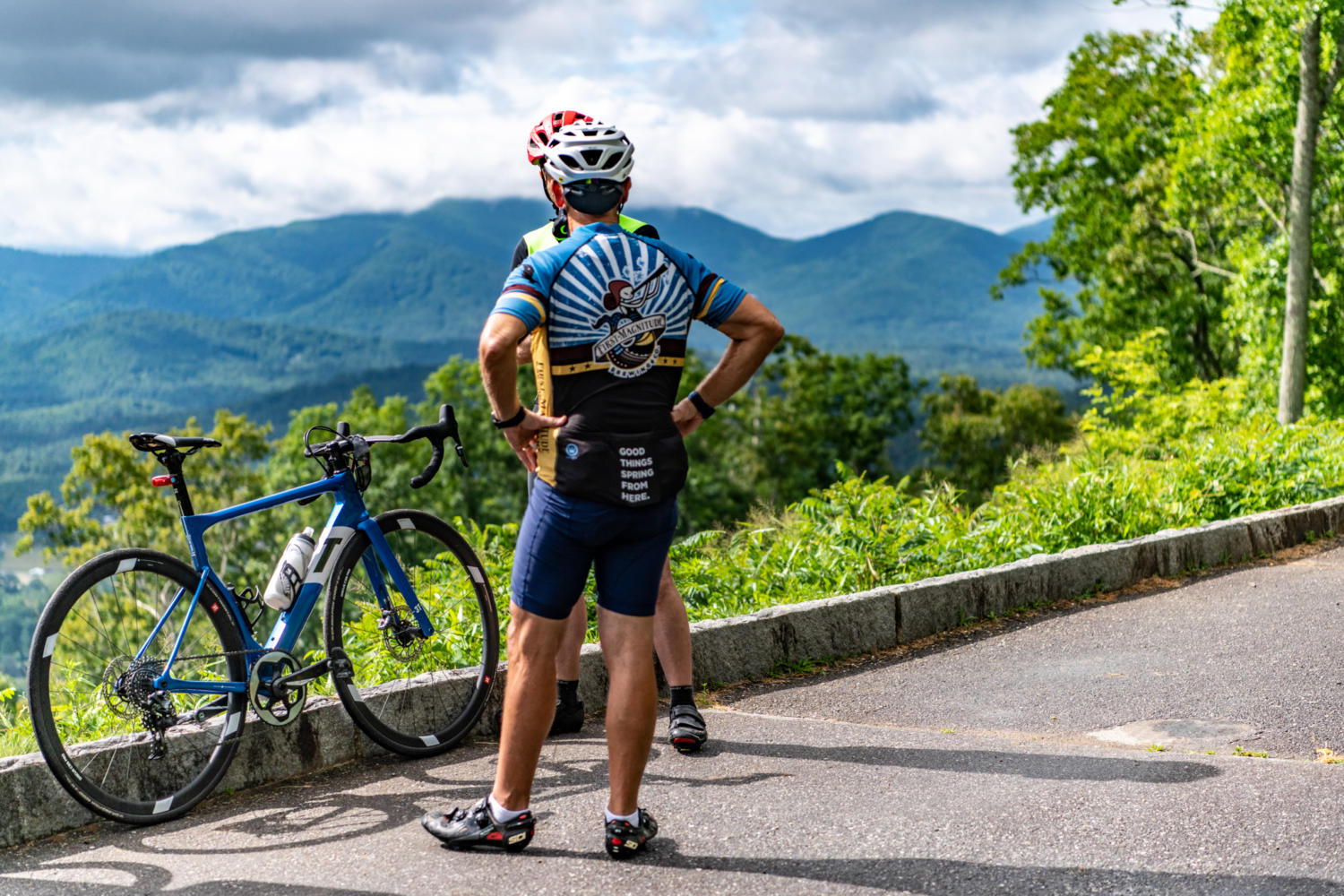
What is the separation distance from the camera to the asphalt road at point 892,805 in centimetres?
326

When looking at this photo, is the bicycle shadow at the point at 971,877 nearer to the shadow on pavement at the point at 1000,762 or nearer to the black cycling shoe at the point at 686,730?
the shadow on pavement at the point at 1000,762

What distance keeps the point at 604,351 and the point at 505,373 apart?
271 mm

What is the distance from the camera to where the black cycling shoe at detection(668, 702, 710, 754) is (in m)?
4.37

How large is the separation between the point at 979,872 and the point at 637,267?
6.12 ft

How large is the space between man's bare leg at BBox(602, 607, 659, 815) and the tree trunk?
15561 millimetres

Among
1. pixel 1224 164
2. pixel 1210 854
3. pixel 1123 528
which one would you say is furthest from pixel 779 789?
pixel 1224 164

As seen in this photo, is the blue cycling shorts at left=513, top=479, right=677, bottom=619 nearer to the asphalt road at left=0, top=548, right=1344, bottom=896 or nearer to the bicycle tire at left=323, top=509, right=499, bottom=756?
the asphalt road at left=0, top=548, right=1344, bottom=896

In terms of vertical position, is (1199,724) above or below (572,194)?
below

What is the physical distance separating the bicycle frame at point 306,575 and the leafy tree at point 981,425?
49062mm

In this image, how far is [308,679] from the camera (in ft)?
13.7

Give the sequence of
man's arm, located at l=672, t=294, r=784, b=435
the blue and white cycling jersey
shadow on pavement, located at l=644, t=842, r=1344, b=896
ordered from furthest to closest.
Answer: man's arm, located at l=672, t=294, r=784, b=435 < the blue and white cycling jersey < shadow on pavement, located at l=644, t=842, r=1344, b=896

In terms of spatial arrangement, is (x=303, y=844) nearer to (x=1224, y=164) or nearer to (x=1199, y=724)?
(x=1199, y=724)

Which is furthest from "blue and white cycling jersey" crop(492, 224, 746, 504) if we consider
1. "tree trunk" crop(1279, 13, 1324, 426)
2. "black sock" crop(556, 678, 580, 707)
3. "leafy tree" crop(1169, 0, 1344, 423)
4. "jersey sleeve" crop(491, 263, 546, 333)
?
"tree trunk" crop(1279, 13, 1324, 426)

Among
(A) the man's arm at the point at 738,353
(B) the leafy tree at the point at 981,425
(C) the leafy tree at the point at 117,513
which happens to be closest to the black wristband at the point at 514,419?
(A) the man's arm at the point at 738,353
